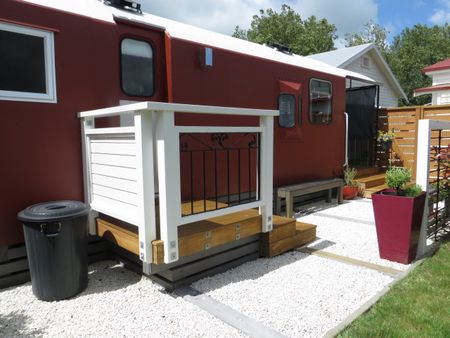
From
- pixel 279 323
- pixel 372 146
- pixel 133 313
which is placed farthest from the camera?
pixel 372 146

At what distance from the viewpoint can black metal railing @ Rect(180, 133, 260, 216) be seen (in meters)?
4.46

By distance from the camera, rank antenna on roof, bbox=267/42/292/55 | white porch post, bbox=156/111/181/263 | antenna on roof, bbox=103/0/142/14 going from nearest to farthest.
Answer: white porch post, bbox=156/111/181/263 → antenna on roof, bbox=103/0/142/14 → antenna on roof, bbox=267/42/292/55

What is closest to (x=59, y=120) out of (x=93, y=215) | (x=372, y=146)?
(x=93, y=215)

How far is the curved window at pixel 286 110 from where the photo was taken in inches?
243

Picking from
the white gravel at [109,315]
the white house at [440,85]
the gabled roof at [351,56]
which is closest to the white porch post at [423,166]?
the white gravel at [109,315]

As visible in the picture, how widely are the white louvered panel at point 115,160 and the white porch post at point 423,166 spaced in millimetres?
3005

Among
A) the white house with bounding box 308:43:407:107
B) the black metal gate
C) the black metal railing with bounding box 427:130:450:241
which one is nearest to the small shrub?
the black metal railing with bounding box 427:130:450:241

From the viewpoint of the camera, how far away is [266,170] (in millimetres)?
3793

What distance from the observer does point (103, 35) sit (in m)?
3.87

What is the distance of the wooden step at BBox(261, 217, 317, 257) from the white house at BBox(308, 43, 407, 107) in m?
9.32

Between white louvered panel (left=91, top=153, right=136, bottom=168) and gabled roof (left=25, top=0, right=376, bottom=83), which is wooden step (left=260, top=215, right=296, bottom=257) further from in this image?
gabled roof (left=25, top=0, right=376, bottom=83)

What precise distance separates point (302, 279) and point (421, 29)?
164 ft

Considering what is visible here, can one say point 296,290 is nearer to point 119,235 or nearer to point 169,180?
point 169,180

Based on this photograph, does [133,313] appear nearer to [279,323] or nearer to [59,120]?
[279,323]
